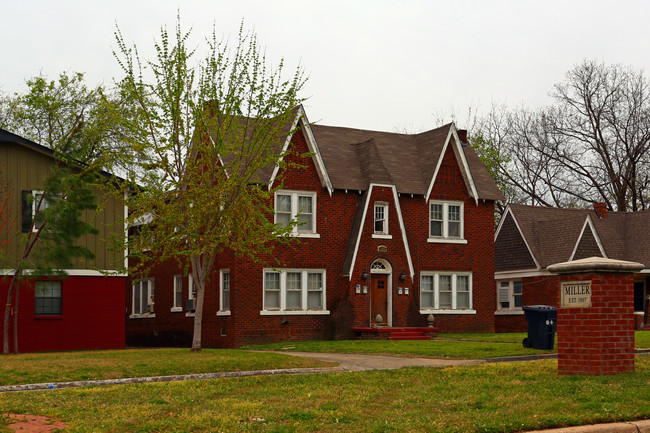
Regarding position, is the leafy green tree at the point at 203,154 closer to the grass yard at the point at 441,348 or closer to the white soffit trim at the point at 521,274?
the grass yard at the point at 441,348

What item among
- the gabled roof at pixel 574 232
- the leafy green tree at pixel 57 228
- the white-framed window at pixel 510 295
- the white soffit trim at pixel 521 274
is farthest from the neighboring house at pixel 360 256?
the leafy green tree at pixel 57 228

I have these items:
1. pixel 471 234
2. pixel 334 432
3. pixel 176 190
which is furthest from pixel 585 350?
pixel 471 234

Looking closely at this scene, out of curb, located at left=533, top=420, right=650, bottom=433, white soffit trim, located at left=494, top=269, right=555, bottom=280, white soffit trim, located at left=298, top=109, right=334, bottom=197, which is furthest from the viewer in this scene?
white soffit trim, located at left=494, top=269, right=555, bottom=280

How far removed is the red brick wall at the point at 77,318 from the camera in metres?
29.0

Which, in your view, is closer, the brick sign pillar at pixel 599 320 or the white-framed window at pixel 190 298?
the brick sign pillar at pixel 599 320

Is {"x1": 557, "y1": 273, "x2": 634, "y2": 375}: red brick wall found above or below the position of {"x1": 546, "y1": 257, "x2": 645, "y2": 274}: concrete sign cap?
below

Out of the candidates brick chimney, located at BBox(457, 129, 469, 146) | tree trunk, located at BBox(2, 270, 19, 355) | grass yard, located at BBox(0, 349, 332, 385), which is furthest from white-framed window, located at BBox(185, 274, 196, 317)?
brick chimney, located at BBox(457, 129, 469, 146)

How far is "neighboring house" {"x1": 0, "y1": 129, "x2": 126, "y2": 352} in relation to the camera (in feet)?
94.2

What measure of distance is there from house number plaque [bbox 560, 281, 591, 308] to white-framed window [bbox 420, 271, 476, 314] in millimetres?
21689

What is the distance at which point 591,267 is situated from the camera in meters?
14.3

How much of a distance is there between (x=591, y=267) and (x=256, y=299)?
19704mm

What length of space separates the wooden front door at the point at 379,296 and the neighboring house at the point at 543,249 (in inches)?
382

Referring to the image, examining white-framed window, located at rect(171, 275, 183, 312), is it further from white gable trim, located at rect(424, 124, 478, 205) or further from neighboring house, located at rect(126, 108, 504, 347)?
white gable trim, located at rect(424, 124, 478, 205)

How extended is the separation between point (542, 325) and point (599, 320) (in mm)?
9189
